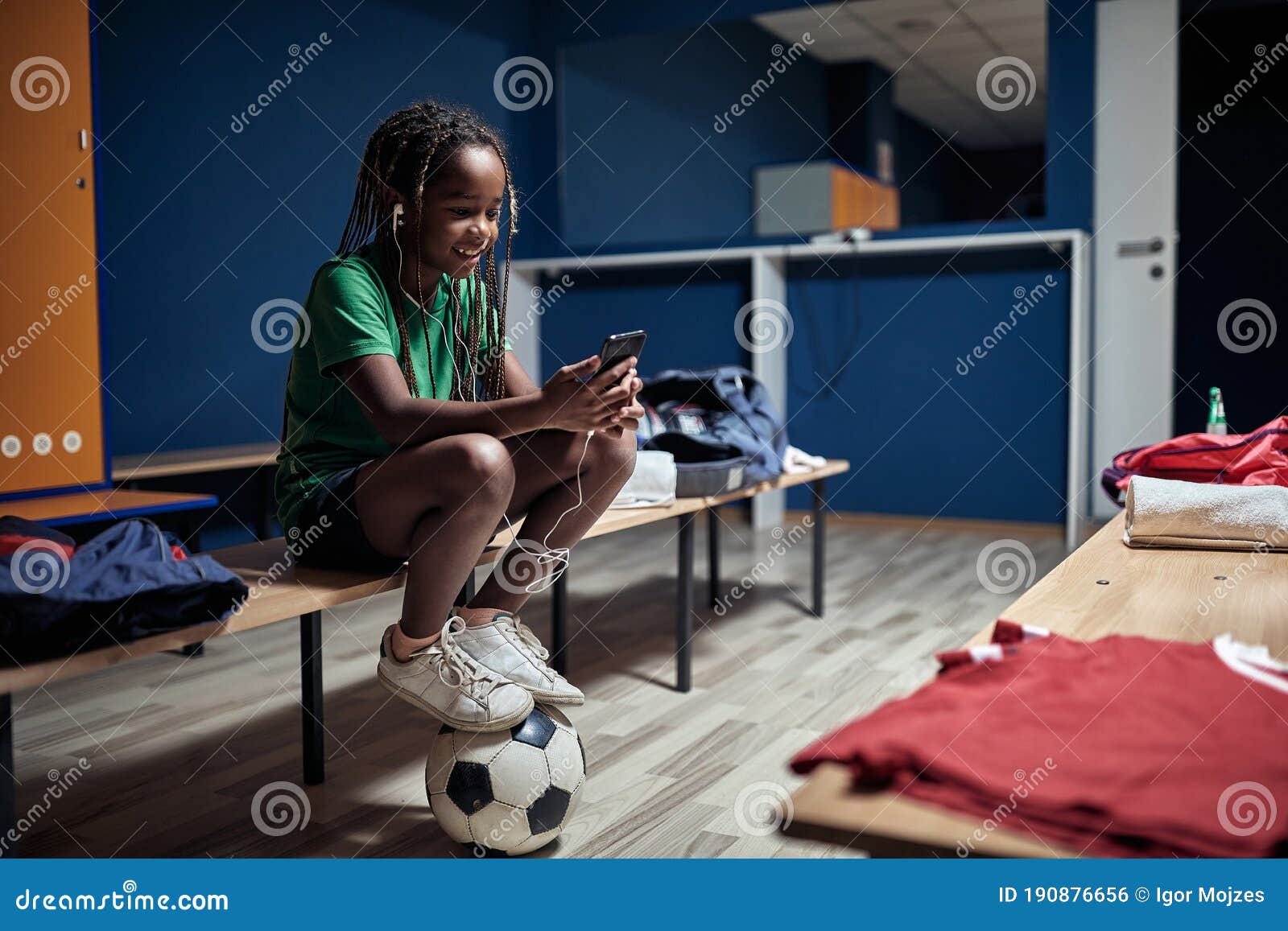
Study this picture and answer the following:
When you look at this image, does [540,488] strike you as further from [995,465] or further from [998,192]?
[998,192]

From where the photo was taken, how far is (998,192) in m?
11.2

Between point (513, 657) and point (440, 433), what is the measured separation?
0.32 m

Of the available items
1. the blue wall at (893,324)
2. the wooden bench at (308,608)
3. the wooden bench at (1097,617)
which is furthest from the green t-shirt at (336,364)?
the blue wall at (893,324)

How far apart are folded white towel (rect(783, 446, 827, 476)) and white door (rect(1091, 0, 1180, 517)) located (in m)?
1.75

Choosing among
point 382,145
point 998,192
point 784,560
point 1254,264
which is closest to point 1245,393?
point 1254,264

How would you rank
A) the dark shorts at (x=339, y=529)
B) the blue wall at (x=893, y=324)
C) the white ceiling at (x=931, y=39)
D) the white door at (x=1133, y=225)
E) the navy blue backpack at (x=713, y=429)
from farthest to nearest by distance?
1. the white ceiling at (x=931, y=39)
2. the blue wall at (x=893, y=324)
3. the white door at (x=1133, y=225)
4. the navy blue backpack at (x=713, y=429)
5. the dark shorts at (x=339, y=529)

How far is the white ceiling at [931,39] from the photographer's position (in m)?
6.11

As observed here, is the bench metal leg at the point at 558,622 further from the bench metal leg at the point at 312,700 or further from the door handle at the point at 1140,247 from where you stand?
the door handle at the point at 1140,247

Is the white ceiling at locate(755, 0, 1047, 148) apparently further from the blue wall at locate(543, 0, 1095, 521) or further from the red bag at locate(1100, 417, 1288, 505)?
the red bag at locate(1100, 417, 1288, 505)

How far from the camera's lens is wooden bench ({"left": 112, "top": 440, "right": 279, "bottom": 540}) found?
284 cm

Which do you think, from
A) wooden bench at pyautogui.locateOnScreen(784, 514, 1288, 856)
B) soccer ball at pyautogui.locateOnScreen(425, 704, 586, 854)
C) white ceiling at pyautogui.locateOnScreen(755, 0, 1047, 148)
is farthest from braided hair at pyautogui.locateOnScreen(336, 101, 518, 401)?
white ceiling at pyautogui.locateOnScreen(755, 0, 1047, 148)

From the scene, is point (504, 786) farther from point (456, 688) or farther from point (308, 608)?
point (308, 608)

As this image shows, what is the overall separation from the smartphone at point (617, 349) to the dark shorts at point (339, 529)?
38 centimetres

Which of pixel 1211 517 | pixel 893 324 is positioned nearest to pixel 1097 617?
pixel 1211 517
